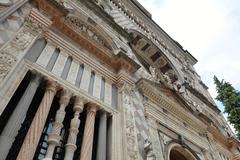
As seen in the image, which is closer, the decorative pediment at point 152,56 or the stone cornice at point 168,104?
the stone cornice at point 168,104

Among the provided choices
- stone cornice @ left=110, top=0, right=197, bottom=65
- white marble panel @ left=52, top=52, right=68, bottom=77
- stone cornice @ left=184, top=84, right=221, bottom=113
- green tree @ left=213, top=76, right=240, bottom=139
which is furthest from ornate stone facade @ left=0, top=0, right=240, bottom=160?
stone cornice @ left=110, top=0, right=197, bottom=65

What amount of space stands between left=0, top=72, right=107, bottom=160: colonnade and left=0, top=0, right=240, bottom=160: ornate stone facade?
0.01 m

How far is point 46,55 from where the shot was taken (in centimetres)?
550

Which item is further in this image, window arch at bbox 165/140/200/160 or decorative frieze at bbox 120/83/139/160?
window arch at bbox 165/140/200/160

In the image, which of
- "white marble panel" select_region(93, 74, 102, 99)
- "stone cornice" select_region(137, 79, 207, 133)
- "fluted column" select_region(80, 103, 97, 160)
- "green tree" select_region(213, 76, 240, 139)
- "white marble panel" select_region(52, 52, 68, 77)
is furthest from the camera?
"green tree" select_region(213, 76, 240, 139)

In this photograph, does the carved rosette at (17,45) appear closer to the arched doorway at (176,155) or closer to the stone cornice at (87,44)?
the stone cornice at (87,44)

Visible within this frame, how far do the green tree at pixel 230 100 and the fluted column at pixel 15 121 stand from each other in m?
10.2

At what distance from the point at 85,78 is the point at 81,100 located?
0.89 m

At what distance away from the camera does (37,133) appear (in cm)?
389

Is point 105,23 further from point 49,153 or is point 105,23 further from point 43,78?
point 49,153

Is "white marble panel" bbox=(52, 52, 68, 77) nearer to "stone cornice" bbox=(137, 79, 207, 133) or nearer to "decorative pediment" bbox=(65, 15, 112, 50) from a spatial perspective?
"decorative pediment" bbox=(65, 15, 112, 50)

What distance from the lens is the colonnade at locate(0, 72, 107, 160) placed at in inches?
141

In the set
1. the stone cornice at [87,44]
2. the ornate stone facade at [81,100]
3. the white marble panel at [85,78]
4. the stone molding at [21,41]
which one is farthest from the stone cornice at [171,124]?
the stone molding at [21,41]

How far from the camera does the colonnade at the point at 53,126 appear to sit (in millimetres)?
3584
